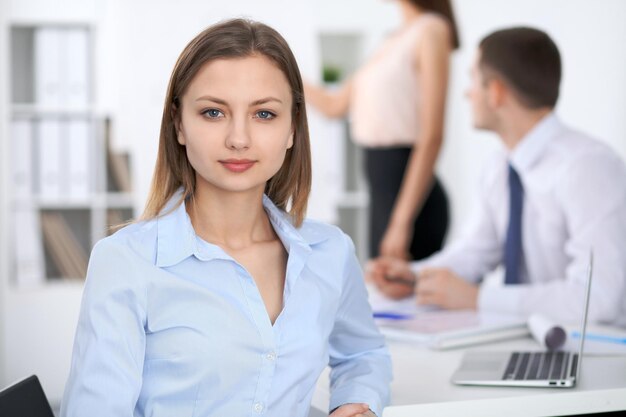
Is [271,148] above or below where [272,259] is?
above

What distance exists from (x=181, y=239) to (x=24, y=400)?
260 millimetres

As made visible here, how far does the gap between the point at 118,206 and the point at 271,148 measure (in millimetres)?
2779

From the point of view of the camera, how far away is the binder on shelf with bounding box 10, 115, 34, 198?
3631 mm

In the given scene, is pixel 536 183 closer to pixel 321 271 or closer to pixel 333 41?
pixel 321 271

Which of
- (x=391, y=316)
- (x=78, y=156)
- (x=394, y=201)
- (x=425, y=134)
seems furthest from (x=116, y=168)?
(x=391, y=316)

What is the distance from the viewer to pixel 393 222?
3.03m

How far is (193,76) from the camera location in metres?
1.15

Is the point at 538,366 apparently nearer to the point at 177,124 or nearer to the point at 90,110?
the point at 177,124

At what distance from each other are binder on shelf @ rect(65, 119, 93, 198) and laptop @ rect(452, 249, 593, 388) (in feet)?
8.23

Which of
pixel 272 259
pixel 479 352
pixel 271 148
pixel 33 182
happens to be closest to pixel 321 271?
pixel 272 259

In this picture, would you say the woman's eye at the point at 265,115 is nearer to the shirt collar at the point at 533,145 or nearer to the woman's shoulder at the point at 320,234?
the woman's shoulder at the point at 320,234

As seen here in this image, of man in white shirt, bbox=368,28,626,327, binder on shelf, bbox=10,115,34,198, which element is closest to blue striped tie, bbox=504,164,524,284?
man in white shirt, bbox=368,28,626,327

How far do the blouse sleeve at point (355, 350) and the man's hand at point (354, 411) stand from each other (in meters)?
0.01

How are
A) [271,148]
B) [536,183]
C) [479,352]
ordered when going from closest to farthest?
1. [271,148]
2. [479,352]
3. [536,183]
